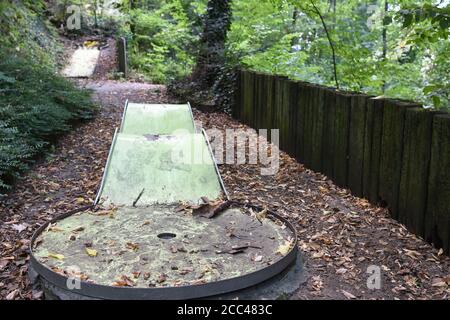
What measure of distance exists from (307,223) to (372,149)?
0.92 m

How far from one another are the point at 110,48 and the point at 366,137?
13969 mm

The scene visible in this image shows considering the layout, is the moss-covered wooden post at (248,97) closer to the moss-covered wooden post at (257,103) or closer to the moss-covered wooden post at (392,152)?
the moss-covered wooden post at (257,103)

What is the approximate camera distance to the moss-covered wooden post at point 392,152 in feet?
12.6

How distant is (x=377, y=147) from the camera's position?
4168 mm

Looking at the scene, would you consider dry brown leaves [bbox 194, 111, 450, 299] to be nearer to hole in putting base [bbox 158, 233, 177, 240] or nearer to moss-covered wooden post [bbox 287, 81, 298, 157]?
moss-covered wooden post [bbox 287, 81, 298, 157]

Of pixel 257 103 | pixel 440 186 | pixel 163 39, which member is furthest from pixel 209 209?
pixel 163 39

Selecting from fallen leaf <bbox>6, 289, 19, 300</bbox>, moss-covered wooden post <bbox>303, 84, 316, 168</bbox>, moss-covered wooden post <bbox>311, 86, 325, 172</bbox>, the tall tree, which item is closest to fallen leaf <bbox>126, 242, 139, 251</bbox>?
fallen leaf <bbox>6, 289, 19, 300</bbox>

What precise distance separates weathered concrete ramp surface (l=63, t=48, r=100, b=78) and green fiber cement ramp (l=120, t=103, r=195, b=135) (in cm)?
644

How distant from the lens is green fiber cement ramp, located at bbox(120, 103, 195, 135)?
20.4ft

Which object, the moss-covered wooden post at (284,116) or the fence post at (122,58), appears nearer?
the moss-covered wooden post at (284,116)

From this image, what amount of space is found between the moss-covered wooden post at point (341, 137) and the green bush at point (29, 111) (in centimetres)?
310

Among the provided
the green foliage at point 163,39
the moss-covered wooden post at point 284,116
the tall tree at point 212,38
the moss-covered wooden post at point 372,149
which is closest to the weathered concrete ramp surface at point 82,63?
the green foliage at point 163,39

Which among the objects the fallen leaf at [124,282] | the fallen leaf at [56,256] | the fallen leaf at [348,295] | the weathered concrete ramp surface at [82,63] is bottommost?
the fallen leaf at [348,295]
